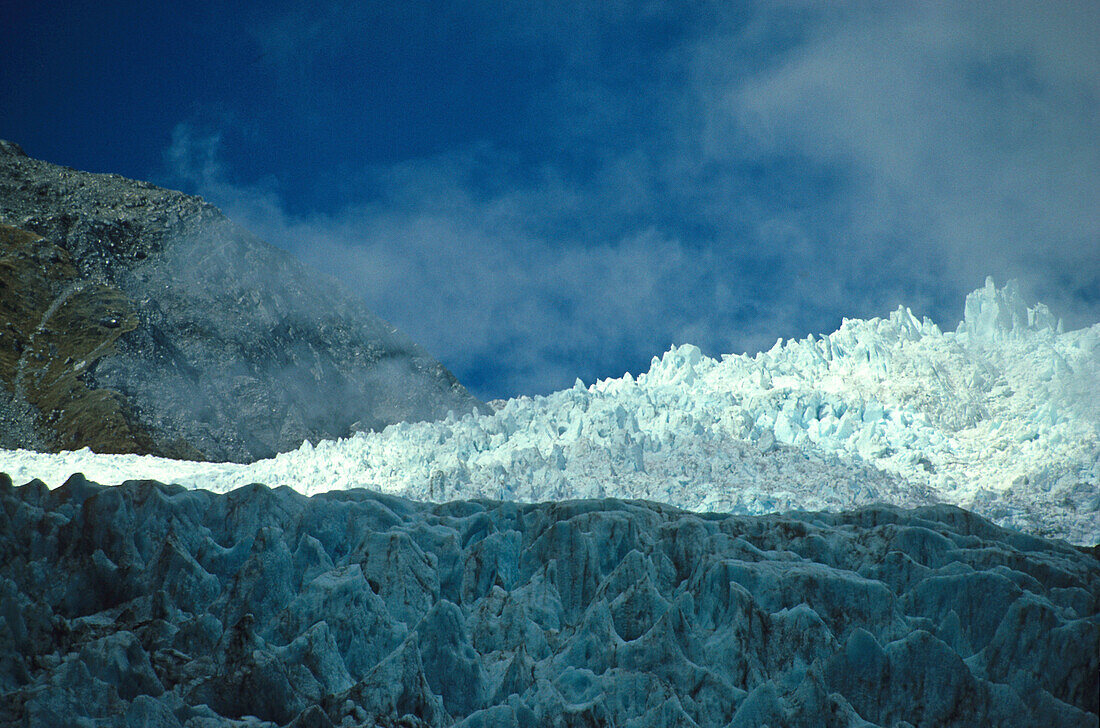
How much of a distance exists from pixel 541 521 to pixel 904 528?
9.60m

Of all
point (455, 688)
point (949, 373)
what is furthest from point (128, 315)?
point (455, 688)

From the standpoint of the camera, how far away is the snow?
4109cm

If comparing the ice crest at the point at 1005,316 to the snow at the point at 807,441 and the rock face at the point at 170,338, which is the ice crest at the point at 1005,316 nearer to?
the snow at the point at 807,441

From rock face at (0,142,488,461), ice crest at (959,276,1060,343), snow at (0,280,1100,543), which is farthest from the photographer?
rock face at (0,142,488,461)

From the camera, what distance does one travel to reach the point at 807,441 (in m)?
47.5

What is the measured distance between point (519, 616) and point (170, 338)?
8166 centimetres

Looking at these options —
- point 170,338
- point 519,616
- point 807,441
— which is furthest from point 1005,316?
point 170,338

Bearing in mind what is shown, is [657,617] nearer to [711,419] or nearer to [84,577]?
[84,577]

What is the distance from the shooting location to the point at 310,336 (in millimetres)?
108438

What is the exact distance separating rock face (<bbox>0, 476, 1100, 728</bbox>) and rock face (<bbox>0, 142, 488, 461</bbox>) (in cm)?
5536

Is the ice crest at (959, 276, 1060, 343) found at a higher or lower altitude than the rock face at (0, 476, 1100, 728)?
higher

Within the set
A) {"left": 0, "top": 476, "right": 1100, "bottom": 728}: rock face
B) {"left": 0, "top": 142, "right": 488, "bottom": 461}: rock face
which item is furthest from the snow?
{"left": 0, "top": 142, "right": 488, "bottom": 461}: rock face

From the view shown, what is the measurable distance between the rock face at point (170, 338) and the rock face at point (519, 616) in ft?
182

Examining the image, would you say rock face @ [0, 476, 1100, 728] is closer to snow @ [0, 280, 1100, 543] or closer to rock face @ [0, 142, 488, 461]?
snow @ [0, 280, 1100, 543]
